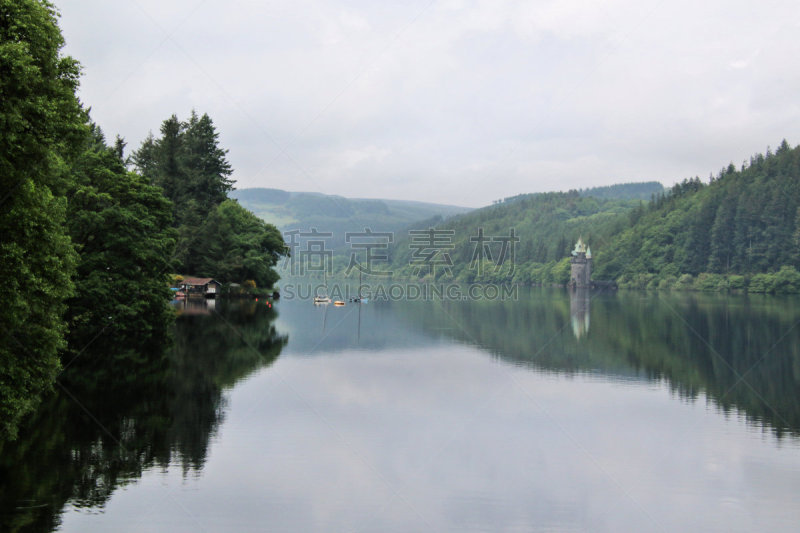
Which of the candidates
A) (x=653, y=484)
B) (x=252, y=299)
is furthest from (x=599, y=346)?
(x=252, y=299)

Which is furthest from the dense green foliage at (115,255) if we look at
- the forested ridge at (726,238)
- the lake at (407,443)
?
the forested ridge at (726,238)

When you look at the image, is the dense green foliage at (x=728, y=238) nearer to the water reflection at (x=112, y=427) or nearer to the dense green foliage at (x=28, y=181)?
the water reflection at (x=112, y=427)

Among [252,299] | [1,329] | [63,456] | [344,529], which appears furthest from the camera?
[252,299]

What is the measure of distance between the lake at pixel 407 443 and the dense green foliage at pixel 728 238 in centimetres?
11826

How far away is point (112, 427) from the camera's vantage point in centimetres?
Result: 2127

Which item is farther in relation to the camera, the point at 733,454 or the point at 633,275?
the point at 633,275

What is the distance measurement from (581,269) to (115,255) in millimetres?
161963

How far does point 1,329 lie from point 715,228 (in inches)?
6433

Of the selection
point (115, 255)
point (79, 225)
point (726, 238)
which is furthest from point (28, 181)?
point (726, 238)

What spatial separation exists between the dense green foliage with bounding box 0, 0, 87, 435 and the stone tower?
6937 inches

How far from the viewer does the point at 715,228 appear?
15812 centimetres

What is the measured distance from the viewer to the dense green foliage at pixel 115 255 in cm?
3900

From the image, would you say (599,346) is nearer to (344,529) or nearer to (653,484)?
(653,484)

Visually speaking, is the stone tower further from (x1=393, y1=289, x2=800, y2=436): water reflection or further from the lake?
the lake
